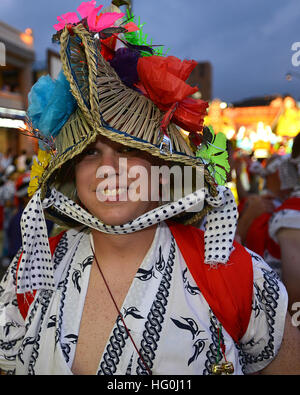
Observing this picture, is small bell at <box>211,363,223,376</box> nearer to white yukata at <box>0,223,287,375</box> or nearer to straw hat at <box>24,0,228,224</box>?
white yukata at <box>0,223,287,375</box>

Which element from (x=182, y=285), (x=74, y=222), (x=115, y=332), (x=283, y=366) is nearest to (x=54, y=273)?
(x=74, y=222)

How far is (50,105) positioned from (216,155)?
714 mm

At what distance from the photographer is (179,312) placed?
1.36 meters

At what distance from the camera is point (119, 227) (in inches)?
54.2

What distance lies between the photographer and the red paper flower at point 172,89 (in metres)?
1.35

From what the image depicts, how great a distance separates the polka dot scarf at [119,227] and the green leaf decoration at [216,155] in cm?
8

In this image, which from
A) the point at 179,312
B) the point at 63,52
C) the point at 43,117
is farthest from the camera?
the point at 43,117

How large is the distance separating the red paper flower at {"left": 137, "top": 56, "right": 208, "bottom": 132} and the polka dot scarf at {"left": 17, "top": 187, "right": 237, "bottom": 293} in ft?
0.97

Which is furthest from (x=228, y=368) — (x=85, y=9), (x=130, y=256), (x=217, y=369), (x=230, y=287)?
(x=85, y=9)

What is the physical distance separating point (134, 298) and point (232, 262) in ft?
1.34

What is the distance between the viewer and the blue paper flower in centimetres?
146

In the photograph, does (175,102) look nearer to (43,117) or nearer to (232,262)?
(43,117)

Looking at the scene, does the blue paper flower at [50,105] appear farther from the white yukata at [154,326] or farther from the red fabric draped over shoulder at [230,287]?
the red fabric draped over shoulder at [230,287]

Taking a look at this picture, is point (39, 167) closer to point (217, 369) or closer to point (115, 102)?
point (115, 102)
